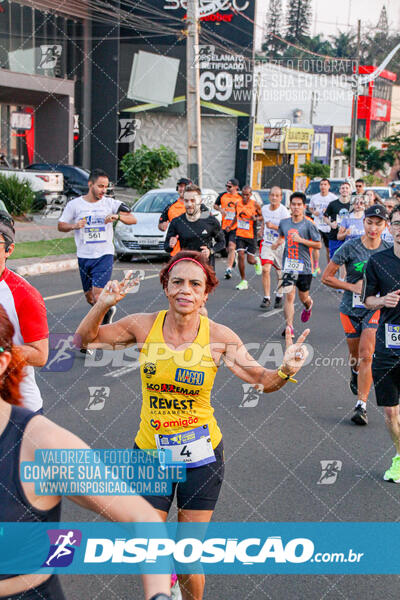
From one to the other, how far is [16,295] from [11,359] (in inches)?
76.9

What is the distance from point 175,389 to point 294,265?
7.85 meters

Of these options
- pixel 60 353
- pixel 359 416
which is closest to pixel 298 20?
pixel 60 353

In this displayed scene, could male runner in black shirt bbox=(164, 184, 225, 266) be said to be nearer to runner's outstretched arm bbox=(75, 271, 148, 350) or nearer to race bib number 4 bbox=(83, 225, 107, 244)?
race bib number 4 bbox=(83, 225, 107, 244)

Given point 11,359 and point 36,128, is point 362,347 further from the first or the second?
point 36,128

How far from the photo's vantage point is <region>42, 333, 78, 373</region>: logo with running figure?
8.93 metres

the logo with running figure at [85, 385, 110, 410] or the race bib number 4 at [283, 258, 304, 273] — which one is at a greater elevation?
the race bib number 4 at [283, 258, 304, 273]

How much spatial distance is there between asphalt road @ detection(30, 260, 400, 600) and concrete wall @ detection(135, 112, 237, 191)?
119 feet

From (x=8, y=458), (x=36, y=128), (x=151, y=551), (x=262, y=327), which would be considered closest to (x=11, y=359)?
(x=8, y=458)

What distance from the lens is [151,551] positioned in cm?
272

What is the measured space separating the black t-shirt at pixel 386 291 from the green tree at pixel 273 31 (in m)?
97.4

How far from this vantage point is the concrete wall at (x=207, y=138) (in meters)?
46.0

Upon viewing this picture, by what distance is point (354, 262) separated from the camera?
7.50m

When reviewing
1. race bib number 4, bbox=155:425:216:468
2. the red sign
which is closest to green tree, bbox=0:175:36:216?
race bib number 4, bbox=155:425:216:468

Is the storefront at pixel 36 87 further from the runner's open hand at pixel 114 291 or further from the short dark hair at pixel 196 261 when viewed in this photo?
the runner's open hand at pixel 114 291
